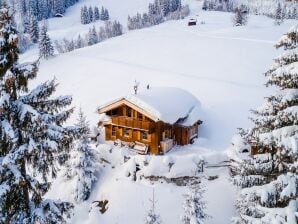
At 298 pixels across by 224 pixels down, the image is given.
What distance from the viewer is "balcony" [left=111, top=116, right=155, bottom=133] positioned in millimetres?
34531

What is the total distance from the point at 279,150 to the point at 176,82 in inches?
1831

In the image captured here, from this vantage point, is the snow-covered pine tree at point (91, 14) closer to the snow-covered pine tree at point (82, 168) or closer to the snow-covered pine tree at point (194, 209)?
the snow-covered pine tree at point (82, 168)

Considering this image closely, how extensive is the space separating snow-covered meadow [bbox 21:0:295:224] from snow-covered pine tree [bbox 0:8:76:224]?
15641 mm

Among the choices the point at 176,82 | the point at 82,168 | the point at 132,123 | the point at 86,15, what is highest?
the point at 86,15

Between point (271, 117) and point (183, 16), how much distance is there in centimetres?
15226

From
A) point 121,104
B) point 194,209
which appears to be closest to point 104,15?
point 121,104

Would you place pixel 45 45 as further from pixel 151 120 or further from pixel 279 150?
pixel 279 150

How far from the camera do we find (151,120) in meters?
34.6

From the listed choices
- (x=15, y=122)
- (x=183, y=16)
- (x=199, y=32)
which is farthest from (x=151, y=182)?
(x=183, y=16)

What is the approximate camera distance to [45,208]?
1434 cm

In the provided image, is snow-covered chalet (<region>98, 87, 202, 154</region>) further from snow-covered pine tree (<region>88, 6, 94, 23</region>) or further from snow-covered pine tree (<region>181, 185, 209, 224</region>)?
snow-covered pine tree (<region>88, 6, 94, 23</region>)

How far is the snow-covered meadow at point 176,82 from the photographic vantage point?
29719 mm

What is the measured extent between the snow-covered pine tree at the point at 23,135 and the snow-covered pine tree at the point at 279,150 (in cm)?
721

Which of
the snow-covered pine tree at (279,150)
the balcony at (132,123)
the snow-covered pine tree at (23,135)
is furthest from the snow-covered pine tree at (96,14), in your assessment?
the snow-covered pine tree at (279,150)
